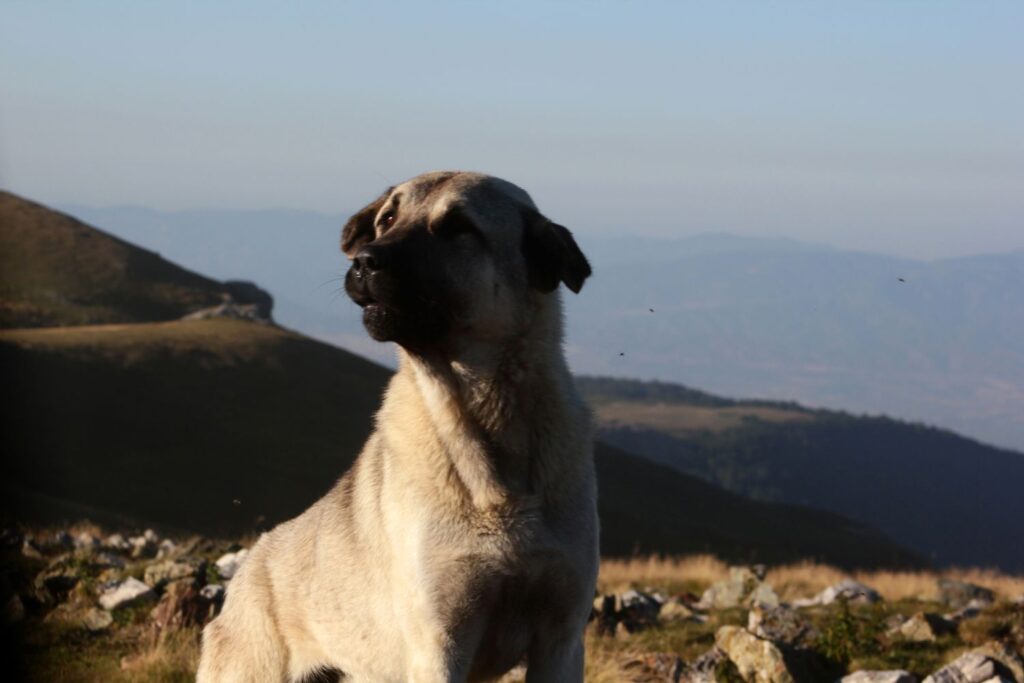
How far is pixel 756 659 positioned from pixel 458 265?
201 inches

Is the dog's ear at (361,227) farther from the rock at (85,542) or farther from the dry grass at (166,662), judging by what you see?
the rock at (85,542)

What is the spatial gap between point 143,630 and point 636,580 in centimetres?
944

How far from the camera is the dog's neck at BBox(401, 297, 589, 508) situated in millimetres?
5746

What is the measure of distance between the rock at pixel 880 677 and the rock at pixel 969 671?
0.47 ft

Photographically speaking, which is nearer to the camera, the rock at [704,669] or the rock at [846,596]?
the rock at [704,669]

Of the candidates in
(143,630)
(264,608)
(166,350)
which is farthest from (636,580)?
(166,350)

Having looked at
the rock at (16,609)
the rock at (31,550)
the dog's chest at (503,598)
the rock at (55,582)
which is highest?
the dog's chest at (503,598)

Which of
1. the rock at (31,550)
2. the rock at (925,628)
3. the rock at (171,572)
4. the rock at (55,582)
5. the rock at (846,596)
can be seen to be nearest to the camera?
the rock at (925,628)

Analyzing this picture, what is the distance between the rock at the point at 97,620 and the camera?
10945 mm

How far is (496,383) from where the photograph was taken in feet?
19.1

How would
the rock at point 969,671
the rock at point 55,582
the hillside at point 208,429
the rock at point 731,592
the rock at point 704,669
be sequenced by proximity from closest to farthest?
1. the rock at point 969,671
2. the rock at point 704,669
3. the rock at point 55,582
4. the rock at point 731,592
5. the hillside at point 208,429

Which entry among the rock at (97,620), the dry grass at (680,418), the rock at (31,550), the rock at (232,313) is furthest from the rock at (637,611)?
the dry grass at (680,418)

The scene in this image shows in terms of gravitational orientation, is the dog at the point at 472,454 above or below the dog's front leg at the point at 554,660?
above

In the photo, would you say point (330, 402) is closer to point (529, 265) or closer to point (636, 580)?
point (636, 580)
